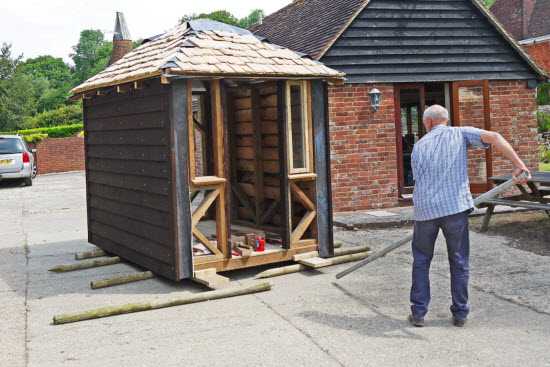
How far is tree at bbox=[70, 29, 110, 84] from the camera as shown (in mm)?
100100

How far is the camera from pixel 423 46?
1280 cm

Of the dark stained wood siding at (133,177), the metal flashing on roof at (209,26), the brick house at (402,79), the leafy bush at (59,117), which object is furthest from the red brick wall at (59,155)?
the metal flashing on roof at (209,26)

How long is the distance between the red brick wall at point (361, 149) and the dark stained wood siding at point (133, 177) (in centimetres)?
486

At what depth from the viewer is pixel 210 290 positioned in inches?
265

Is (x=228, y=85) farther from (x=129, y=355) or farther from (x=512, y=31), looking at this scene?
(x=512, y=31)

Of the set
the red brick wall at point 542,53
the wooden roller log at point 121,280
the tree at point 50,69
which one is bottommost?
the wooden roller log at point 121,280

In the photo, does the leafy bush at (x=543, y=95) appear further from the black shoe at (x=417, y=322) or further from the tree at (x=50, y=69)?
the tree at (x=50, y=69)

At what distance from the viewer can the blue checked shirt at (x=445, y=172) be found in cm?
509

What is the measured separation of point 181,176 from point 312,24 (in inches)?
333

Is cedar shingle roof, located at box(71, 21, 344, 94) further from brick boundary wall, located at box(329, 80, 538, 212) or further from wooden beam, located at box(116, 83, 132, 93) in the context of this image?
brick boundary wall, located at box(329, 80, 538, 212)

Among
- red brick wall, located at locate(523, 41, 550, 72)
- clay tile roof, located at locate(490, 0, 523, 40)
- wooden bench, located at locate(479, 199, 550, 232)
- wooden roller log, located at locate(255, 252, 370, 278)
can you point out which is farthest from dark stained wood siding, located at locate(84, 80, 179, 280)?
clay tile roof, located at locate(490, 0, 523, 40)

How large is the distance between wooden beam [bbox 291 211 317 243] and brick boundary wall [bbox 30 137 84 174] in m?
25.1

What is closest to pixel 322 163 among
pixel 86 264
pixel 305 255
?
pixel 305 255

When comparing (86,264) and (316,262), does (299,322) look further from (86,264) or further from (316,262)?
(86,264)
